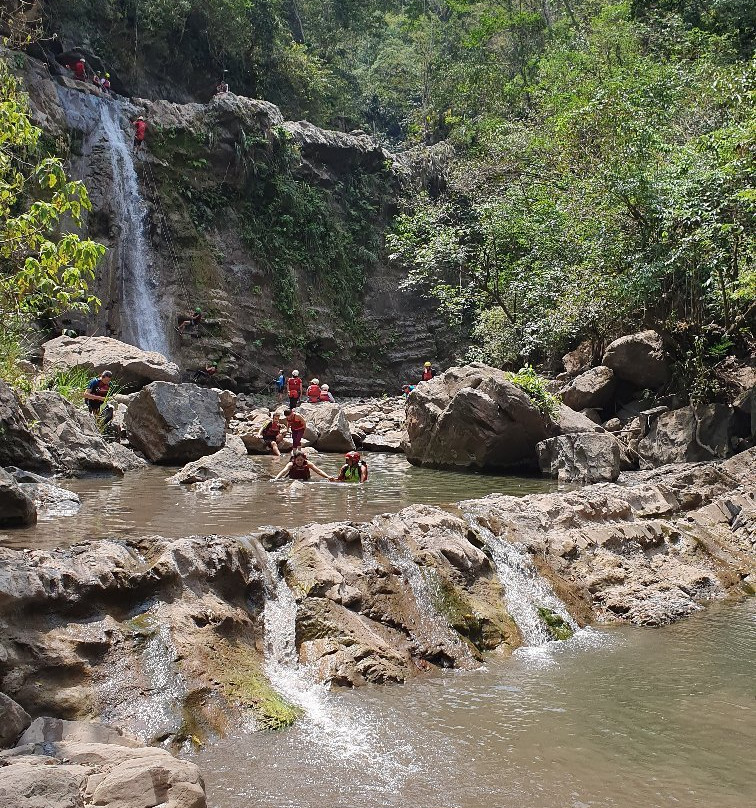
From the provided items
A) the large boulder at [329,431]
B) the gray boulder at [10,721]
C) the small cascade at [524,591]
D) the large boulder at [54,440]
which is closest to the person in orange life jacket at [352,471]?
the large boulder at [54,440]

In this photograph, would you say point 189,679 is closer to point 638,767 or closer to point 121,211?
point 638,767

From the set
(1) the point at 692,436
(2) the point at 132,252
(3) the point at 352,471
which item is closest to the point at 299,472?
(3) the point at 352,471

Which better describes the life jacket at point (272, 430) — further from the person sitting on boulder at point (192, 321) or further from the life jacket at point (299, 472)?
the person sitting on boulder at point (192, 321)

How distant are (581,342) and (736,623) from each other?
47.1ft

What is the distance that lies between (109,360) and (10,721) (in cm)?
1305

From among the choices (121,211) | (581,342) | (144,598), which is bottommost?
(144,598)

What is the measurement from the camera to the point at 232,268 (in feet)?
89.4

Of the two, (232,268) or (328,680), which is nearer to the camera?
(328,680)

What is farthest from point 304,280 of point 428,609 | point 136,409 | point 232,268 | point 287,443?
point 428,609

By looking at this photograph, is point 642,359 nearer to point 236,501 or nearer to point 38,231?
point 236,501

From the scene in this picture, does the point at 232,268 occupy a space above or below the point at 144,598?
above

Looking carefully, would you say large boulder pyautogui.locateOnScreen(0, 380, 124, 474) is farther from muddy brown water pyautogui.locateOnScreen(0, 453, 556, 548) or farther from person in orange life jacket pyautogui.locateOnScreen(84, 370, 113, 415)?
person in orange life jacket pyautogui.locateOnScreen(84, 370, 113, 415)

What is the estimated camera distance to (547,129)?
2486 cm

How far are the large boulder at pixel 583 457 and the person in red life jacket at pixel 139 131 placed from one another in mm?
18162
